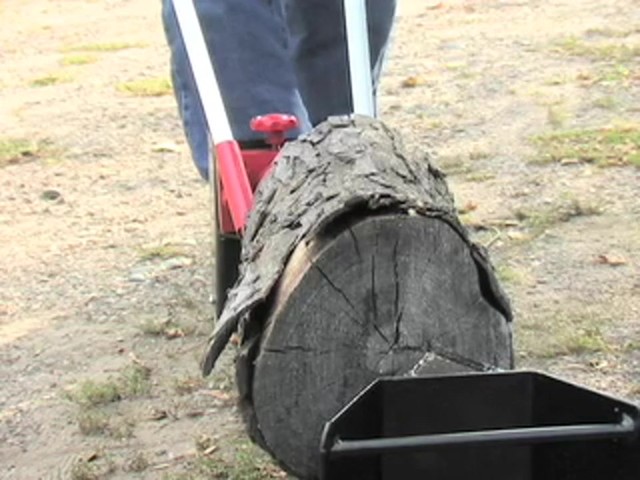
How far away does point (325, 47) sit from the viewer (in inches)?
117

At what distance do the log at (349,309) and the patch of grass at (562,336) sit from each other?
114cm

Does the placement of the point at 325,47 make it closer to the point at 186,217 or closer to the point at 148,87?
the point at 186,217

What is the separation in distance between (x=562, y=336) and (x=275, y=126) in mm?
880

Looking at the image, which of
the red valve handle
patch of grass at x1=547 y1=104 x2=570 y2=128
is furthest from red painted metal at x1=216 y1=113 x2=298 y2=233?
patch of grass at x1=547 y1=104 x2=570 y2=128

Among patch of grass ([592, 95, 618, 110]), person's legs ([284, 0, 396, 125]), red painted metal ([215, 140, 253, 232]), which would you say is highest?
red painted metal ([215, 140, 253, 232])

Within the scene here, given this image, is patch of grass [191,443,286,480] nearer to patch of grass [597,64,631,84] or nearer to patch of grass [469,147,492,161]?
patch of grass [469,147,492,161]

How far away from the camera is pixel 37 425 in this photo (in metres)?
2.80

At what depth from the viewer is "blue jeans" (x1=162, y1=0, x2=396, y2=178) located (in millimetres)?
2812

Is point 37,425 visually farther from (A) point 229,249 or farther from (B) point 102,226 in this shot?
(B) point 102,226

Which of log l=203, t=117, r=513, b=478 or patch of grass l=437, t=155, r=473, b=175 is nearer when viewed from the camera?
log l=203, t=117, r=513, b=478

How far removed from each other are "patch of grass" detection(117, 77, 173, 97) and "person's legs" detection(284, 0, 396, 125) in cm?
262

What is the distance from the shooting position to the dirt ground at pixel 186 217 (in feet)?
9.21

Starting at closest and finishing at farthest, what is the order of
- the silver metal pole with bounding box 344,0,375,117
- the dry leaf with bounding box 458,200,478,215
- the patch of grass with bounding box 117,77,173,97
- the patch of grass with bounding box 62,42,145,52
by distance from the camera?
the silver metal pole with bounding box 344,0,375,117 → the dry leaf with bounding box 458,200,478,215 → the patch of grass with bounding box 117,77,173,97 → the patch of grass with bounding box 62,42,145,52

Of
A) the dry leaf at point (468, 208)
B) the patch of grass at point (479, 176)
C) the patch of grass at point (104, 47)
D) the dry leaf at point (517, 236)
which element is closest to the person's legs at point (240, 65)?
the dry leaf at point (517, 236)
